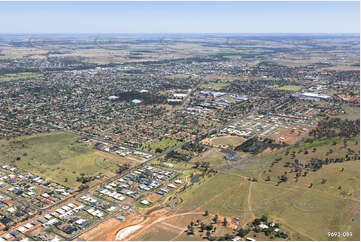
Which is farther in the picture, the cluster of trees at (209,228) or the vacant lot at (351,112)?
the vacant lot at (351,112)

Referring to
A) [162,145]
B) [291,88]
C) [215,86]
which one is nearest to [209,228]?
[162,145]

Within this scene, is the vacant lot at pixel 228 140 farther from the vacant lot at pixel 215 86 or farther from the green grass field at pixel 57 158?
the vacant lot at pixel 215 86

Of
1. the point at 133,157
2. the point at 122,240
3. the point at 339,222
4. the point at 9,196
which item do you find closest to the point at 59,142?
the point at 133,157

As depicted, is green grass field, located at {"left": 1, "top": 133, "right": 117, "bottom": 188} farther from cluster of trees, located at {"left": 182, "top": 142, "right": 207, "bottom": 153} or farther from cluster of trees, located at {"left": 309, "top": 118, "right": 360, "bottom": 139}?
cluster of trees, located at {"left": 309, "top": 118, "right": 360, "bottom": 139}

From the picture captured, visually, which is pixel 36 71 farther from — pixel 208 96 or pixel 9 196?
pixel 9 196

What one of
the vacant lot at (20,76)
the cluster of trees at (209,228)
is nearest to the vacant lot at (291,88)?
the cluster of trees at (209,228)

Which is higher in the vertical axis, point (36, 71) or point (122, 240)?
point (36, 71)

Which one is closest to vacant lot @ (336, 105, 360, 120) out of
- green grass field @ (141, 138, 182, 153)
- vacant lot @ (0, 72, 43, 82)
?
green grass field @ (141, 138, 182, 153)
